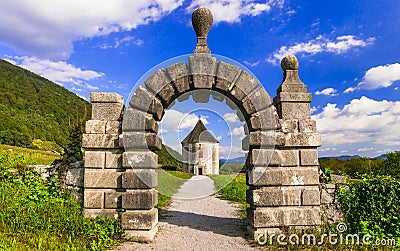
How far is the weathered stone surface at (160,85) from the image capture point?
623cm

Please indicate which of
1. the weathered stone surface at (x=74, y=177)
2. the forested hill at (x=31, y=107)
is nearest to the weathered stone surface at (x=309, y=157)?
the weathered stone surface at (x=74, y=177)

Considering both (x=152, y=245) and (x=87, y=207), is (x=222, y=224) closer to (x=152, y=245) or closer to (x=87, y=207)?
(x=152, y=245)

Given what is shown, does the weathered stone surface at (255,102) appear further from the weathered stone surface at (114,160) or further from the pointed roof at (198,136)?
the pointed roof at (198,136)

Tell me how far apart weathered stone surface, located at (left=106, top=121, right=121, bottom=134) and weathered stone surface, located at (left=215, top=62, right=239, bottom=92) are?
2.17 meters

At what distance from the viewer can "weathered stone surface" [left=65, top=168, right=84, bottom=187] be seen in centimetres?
653

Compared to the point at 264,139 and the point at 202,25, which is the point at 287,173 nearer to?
the point at 264,139

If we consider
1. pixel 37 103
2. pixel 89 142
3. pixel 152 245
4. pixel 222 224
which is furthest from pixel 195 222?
pixel 37 103

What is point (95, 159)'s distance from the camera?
6188 mm

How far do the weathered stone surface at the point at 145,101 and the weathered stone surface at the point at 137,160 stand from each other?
86 centimetres

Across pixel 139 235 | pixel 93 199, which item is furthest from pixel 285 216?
pixel 93 199

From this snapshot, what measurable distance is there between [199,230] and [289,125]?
10.1ft

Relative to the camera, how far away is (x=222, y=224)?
7605 mm

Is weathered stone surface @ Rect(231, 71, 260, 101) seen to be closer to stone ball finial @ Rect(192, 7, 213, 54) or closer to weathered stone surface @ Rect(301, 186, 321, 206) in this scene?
stone ball finial @ Rect(192, 7, 213, 54)
